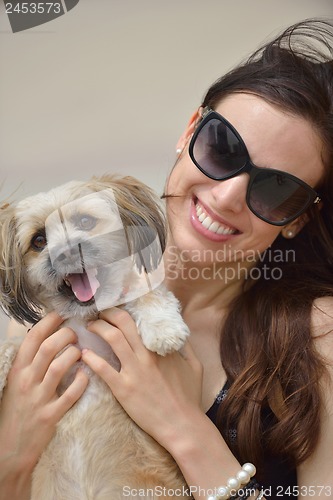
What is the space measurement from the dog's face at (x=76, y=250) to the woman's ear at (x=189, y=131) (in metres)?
0.23

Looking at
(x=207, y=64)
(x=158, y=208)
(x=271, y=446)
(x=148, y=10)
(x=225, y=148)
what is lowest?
(x=271, y=446)

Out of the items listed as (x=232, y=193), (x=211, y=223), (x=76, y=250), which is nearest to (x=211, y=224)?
(x=211, y=223)

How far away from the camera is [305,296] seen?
5.01 ft

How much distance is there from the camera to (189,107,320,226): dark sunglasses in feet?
4.36

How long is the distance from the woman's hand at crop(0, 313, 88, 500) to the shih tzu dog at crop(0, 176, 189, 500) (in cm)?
3

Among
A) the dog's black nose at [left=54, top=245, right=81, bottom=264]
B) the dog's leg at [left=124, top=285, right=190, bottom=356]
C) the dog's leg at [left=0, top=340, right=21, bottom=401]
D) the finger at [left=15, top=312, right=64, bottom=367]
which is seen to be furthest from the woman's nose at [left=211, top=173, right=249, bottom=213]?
the dog's leg at [left=0, top=340, right=21, bottom=401]

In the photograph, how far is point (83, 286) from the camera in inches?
50.0

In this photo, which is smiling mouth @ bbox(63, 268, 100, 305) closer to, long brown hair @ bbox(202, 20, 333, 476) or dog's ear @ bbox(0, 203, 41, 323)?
dog's ear @ bbox(0, 203, 41, 323)

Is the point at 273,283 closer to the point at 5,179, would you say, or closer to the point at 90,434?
the point at 90,434

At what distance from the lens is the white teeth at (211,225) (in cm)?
141

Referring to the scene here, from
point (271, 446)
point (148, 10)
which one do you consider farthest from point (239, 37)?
point (271, 446)

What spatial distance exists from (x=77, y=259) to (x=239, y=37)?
3.02 ft

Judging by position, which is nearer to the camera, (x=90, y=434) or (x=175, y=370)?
(x=90, y=434)

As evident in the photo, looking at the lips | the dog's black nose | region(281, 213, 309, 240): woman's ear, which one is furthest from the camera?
region(281, 213, 309, 240): woman's ear
